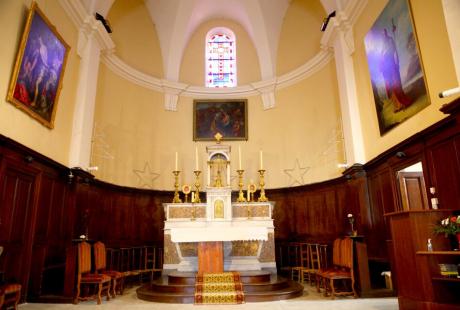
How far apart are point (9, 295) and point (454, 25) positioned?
26.1ft

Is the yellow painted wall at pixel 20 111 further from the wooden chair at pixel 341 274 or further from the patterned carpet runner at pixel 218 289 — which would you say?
the wooden chair at pixel 341 274

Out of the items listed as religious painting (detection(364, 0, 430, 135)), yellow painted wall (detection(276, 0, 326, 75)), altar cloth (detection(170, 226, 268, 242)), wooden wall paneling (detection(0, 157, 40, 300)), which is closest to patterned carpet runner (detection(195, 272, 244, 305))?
altar cloth (detection(170, 226, 268, 242))

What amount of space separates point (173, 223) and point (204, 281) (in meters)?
2.25

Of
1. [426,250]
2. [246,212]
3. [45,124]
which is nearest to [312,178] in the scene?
[246,212]

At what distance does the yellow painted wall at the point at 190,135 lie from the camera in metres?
9.97

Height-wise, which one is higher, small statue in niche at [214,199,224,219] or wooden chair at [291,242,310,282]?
small statue in niche at [214,199,224,219]

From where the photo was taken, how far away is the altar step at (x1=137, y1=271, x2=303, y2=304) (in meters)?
6.25

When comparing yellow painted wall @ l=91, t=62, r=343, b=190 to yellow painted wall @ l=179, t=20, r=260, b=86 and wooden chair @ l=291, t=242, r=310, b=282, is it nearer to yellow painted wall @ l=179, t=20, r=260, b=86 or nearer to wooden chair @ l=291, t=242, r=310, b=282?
yellow painted wall @ l=179, t=20, r=260, b=86

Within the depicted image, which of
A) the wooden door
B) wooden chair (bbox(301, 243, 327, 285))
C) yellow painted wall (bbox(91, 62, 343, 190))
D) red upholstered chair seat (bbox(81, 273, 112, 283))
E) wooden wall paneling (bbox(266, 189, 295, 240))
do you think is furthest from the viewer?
wooden wall paneling (bbox(266, 189, 295, 240))

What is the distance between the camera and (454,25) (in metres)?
5.05

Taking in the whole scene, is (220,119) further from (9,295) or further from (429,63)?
(9,295)

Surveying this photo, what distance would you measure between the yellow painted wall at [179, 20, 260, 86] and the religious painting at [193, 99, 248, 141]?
37.4 inches

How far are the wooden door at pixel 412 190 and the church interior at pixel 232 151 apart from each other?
0.10 ft

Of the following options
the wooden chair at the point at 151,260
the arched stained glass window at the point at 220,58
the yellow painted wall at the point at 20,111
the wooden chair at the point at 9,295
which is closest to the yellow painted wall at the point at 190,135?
the arched stained glass window at the point at 220,58
